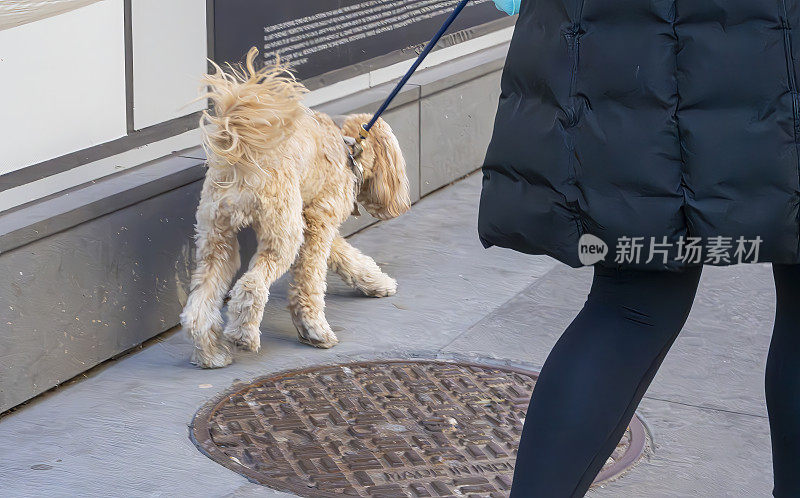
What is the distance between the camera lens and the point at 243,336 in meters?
4.05

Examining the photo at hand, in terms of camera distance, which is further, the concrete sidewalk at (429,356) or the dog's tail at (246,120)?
the dog's tail at (246,120)

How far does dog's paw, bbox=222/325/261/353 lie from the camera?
4.04m

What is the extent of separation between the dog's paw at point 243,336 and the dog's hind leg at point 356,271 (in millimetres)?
781

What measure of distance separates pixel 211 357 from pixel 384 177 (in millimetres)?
1016

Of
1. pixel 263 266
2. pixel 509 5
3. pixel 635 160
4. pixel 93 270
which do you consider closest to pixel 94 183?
pixel 93 270

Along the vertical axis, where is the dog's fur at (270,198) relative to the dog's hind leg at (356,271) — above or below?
above

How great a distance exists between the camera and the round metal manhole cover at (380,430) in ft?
10.8

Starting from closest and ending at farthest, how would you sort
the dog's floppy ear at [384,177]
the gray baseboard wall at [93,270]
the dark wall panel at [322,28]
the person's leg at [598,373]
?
the person's leg at [598,373]
the gray baseboard wall at [93,270]
the dog's floppy ear at [384,177]
the dark wall panel at [322,28]

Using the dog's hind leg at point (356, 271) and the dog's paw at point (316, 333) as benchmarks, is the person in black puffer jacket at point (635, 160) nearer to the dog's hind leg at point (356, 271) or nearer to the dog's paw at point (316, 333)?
the dog's paw at point (316, 333)

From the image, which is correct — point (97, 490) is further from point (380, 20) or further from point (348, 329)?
point (380, 20)

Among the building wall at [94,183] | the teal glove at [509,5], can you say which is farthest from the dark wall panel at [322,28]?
the teal glove at [509,5]

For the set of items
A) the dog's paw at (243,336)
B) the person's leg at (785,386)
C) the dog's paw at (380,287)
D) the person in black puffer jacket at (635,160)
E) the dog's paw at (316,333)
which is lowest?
the dog's paw at (380,287)

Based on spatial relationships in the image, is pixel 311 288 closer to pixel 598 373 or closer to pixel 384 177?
pixel 384 177

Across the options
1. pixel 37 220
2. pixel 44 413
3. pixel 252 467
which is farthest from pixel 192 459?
pixel 37 220
